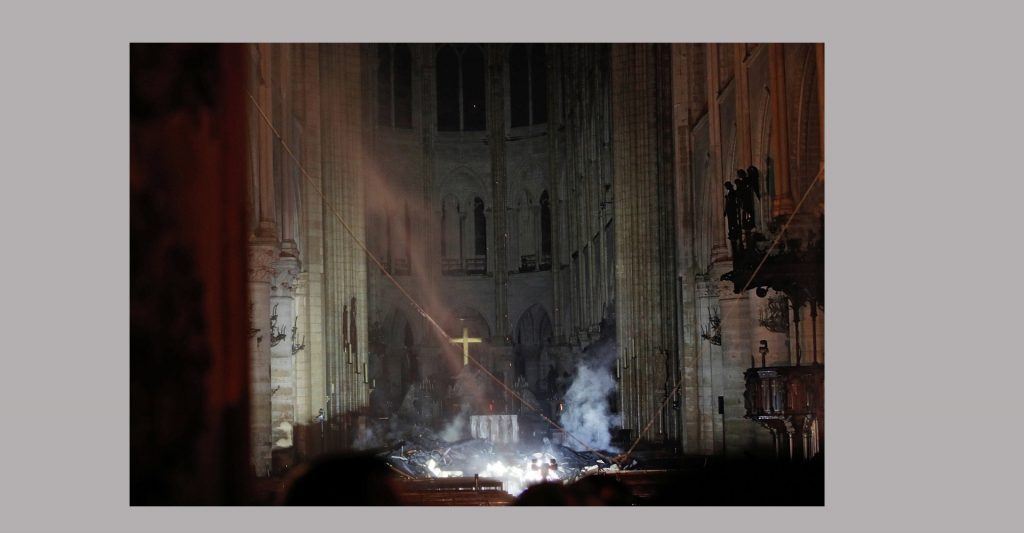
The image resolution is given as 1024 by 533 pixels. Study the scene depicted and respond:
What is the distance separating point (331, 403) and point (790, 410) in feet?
24.0

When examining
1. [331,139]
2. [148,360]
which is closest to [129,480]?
[148,360]

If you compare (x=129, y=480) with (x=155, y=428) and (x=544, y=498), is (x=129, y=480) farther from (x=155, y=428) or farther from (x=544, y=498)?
(x=544, y=498)

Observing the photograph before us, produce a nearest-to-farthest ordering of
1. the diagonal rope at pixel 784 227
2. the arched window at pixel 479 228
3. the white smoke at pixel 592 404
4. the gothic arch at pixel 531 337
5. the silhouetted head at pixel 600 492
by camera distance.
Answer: the diagonal rope at pixel 784 227
the silhouetted head at pixel 600 492
the white smoke at pixel 592 404
the gothic arch at pixel 531 337
the arched window at pixel 479 228

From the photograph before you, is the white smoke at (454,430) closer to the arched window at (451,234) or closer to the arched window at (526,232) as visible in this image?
the arched window at (451,234)

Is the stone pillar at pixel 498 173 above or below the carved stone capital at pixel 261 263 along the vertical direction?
above

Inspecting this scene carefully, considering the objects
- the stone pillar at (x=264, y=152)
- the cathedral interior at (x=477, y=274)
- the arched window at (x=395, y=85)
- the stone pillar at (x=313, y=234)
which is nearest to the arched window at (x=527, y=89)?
the cathedral interior at (x=477, y=274)

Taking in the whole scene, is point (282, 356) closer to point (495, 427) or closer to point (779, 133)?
point (495, 427)

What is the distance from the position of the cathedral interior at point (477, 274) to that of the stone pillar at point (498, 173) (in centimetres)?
6

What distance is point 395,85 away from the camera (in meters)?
29.7

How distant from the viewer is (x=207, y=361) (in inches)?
356

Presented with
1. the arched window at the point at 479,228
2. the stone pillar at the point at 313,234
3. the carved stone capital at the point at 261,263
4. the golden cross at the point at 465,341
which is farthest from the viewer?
the arched window at the point at 479,228

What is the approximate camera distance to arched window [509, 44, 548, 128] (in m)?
29.0

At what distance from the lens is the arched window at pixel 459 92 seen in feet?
97.0

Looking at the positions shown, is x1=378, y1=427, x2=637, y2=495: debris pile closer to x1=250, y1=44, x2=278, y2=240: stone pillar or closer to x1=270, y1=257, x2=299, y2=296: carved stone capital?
x1=270, y1=257, x2=299, y2=296: carved stone capital
